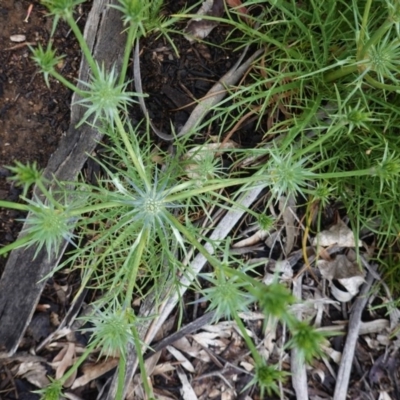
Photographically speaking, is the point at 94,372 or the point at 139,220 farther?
the point at 94,372

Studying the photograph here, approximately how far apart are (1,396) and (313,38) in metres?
1.73

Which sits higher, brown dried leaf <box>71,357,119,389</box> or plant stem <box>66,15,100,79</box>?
plant stem <box>66,15,100,79</box>

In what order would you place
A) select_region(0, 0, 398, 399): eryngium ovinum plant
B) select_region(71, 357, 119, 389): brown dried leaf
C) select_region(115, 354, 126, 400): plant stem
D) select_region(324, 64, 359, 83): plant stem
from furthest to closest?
1. select_region(71, 357, 119, 389): brown dried leaf
2. select_region(324, 64, 359, 83): plant stem
3. select_region(115, 354, 126, 400): plant stem
4. select_region(0, 0, 398, 399): eryngium ovinum plant

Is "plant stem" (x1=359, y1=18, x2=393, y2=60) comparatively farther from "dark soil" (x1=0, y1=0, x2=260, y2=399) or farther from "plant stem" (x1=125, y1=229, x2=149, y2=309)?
"plant stem" (x1=125, y1=229, x2=149, y2=309)

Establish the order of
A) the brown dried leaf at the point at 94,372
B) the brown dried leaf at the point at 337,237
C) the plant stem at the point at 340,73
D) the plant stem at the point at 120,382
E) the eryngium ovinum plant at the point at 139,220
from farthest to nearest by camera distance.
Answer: the brown dried leaf at the point at 337,237, the brown dried leaf at the point at 94,372, the plant stem at the point at 340,73, the plant stem at the point at 120,382, the eryngium ovinum plant at the point at 139,220

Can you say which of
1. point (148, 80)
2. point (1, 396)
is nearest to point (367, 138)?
point (148, 80)

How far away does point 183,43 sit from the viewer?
2189mm

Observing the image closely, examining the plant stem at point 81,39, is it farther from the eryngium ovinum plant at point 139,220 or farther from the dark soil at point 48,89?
the dark soil at point 48,89

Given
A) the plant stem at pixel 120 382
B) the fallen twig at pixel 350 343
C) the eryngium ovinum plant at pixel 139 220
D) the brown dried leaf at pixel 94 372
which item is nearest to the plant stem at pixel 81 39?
the eryngium ovinum plant at pixel 139 220

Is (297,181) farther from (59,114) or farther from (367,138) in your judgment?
(59,114)

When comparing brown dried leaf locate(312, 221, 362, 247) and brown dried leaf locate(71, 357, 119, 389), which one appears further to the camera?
brown dried leaf locate(312, 221, 362, 247)

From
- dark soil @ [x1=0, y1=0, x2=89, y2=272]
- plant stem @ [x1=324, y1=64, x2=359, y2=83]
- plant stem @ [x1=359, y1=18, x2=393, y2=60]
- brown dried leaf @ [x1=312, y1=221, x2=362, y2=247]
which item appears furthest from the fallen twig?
dark soil @ [x1=0, y1=0, x2=89, y2=272]

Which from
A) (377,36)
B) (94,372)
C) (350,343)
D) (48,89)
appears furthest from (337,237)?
(48,89)

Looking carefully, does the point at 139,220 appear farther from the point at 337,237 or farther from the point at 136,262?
the point at 337,237
